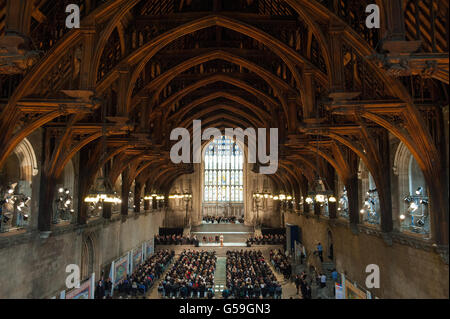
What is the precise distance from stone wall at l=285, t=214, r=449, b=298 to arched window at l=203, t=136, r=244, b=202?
25.3m

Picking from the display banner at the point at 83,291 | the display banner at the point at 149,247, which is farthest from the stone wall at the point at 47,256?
the display banner at the point at 149,247

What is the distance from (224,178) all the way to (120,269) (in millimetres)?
24960

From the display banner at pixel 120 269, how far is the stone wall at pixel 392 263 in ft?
40.9

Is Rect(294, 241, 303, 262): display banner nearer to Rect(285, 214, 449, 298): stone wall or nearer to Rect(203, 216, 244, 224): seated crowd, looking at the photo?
Rect(285, 214, 449, 298): stone wall

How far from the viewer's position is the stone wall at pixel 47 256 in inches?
416

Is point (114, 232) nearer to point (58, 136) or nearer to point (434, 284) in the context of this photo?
point (58, 136)

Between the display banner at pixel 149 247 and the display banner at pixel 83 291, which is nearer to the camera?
the display banner at pixel 83 291

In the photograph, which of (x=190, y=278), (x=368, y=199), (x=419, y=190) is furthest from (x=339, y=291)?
(x=190, y=278)

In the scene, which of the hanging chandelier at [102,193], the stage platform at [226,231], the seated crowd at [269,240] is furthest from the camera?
the stage platform at [226,231]

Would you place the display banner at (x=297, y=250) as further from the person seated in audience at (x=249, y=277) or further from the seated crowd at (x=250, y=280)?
the seated crowd at (x=250, y=280)

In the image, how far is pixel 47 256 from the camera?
12.9 m

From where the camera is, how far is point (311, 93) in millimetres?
11969

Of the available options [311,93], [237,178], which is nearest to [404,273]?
[311,93]

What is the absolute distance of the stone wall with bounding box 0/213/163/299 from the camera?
1057 centimetres
